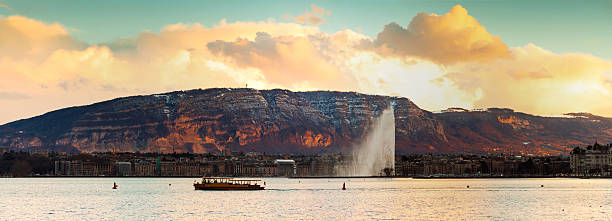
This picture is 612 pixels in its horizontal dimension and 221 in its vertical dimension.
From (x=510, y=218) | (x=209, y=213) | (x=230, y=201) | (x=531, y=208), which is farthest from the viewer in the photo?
(x=230, y=201)

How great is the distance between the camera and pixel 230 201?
10962cm

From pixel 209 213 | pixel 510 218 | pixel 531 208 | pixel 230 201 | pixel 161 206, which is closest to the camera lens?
pixel 510 218

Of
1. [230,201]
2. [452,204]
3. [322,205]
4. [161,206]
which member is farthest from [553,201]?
[161,206]

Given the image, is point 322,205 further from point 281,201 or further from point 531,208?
point 531,208

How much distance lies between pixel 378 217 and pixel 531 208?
2147 centimetres

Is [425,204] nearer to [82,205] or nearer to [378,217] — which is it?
[378,217]

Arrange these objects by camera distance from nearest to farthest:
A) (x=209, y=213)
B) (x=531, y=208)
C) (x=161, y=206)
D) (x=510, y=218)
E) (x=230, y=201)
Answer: (x=510, y=218) → (x=209, y=213) → (x=531, y=208) → (x=161, y=206) → (x=230, y=201)

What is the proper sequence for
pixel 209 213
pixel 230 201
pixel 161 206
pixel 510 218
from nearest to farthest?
pixel 510 218
pixel 209 213
pixel 161 206
pixel 230 201

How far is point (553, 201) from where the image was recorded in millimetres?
107000

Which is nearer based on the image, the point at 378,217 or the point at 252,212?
the point at 378,217

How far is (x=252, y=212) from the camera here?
289 ft

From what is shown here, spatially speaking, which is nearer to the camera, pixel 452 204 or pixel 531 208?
pixel 531 208

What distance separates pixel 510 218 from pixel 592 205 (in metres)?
21.3

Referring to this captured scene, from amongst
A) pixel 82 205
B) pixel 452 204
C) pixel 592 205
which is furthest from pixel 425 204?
pixel 82 205
